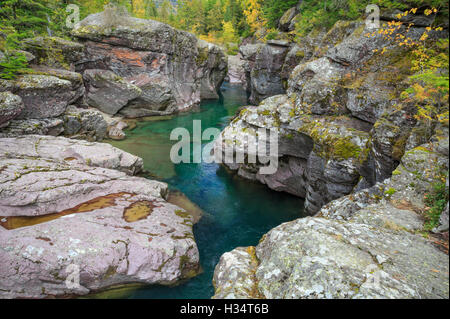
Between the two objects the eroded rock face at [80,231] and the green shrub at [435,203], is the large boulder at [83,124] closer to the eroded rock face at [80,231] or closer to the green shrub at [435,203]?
the eroded rock face at [80,231]

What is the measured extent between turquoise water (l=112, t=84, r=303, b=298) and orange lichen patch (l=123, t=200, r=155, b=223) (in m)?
2.72

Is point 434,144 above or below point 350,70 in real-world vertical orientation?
below

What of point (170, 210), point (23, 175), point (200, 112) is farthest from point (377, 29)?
point (200, 112)

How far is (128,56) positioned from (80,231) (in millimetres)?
26928

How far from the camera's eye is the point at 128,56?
101 ft

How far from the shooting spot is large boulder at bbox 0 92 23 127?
50.7 ft

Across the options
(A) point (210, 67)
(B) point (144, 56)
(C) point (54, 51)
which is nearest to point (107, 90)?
(C) point (54, 51)

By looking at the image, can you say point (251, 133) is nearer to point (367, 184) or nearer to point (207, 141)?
point (367, 184)

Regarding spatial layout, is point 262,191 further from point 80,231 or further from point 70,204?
point 70,204

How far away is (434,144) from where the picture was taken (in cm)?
705
